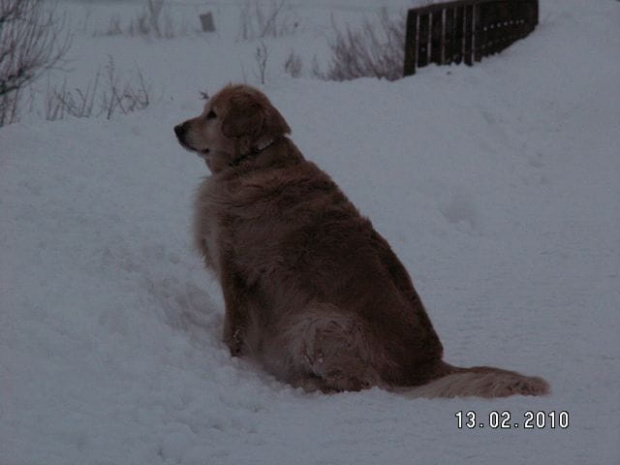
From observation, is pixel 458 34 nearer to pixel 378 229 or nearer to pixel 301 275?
pixel 378 229

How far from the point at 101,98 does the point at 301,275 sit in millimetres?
9000

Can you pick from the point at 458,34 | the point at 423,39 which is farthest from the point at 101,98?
the point at 458,34

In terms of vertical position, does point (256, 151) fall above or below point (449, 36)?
above

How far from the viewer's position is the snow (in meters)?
3.65

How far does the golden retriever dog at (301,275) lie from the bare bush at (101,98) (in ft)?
12.3

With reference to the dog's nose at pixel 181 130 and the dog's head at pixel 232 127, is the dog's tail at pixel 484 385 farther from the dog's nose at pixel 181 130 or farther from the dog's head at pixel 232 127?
the dog's nose at pixel 181 130

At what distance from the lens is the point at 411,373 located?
4.57m

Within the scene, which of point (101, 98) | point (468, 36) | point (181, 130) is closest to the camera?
point (181, 130)

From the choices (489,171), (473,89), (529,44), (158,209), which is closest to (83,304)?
(158,209)

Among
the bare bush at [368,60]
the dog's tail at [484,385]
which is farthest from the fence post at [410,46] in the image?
the dog's tail at [484,385]

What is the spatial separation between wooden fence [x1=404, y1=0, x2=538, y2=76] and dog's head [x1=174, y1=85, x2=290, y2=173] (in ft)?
28.1

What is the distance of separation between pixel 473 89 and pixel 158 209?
23.9 feet

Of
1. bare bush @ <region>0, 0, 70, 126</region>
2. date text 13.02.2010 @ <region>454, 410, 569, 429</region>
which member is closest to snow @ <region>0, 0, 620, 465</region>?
date text 13.02.2010 @ <region>454, 410, 569, 429</region>

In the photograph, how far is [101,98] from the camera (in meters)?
13.0
